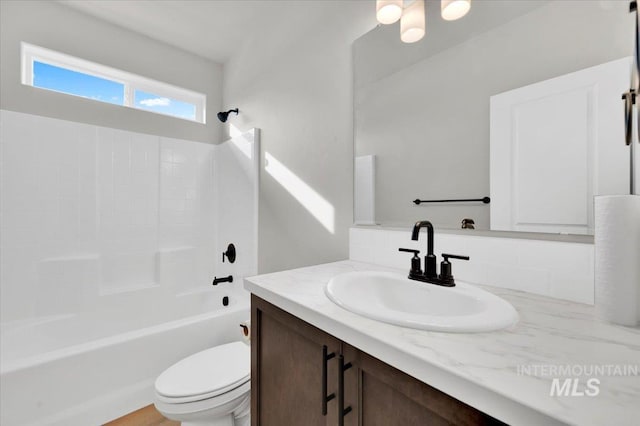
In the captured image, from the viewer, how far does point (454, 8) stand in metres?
1.08

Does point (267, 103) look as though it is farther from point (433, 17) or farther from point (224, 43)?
point (433, 17)

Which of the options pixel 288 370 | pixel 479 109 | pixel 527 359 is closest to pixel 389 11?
pixel 479 109

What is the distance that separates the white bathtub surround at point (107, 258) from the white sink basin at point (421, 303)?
4.20ft

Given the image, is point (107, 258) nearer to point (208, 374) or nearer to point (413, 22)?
point (208, 374)

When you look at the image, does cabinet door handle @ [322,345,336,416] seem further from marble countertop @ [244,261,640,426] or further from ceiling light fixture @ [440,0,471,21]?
ceiling light fixture @ [440,0,471,21]

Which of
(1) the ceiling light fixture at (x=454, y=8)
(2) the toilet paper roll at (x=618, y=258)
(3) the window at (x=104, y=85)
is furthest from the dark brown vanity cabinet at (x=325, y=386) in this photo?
(3) the window at (x=104, y=85)

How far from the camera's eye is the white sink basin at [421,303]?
2.00ft

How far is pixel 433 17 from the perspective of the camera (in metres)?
1.17

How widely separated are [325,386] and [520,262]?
72cm

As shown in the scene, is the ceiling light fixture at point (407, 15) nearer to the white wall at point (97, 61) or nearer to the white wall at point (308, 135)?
the white wall at point (308, 135)

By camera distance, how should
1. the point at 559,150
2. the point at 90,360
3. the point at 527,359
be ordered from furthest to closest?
the point at 90,360 < the point at 559,150 < the point at 527,359

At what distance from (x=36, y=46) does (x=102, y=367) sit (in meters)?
2.18

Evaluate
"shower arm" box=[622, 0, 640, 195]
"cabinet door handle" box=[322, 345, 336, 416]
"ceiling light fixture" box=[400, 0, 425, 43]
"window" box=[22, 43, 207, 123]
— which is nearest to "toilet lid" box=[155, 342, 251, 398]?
"cabinet door handle" box=[322, 345, 336, 416]

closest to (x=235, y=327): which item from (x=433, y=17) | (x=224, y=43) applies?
(x=433, y=17)
